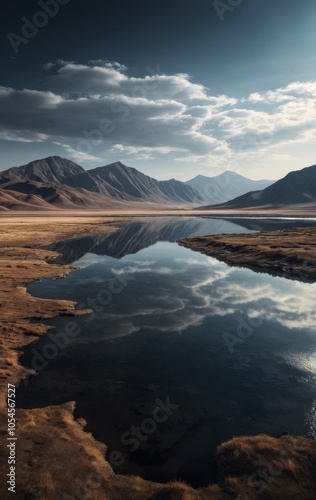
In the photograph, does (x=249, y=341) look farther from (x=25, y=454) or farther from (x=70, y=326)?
(x=25, y=454)

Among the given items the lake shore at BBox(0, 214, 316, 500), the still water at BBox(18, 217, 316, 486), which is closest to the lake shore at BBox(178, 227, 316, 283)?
the still water at BBox(18, 217, 316, 486)

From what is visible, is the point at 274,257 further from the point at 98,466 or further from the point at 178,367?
the point at 98,466

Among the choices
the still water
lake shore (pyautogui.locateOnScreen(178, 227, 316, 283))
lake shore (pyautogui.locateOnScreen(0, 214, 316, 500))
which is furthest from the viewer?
lake shore (pyautogui.locateOnScreen(178, 227, 316, 283))

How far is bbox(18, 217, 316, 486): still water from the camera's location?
618 inches

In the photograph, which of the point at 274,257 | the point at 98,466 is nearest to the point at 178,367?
the point at 98,466

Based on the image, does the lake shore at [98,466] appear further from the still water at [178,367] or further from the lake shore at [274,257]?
the lake shore at [274,257]

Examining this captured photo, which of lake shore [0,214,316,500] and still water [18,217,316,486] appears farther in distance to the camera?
still water [18,217,316,486]

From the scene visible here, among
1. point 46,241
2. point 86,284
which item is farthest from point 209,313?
point 46,241

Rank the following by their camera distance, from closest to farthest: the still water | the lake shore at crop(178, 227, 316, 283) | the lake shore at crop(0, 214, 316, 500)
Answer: the lake shore at crop(0, 214, 316, 500) < the still water < the lake shore at crop(178, 227, 316, 283)

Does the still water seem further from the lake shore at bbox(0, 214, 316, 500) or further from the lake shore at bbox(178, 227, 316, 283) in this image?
the lake shore at bbox(178, 227, 316, 283)

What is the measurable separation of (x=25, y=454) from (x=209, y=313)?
2361 centimetres

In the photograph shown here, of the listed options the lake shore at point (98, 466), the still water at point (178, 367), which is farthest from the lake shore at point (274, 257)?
the lake shore at point (98, 466)

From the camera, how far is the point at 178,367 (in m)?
→ 22.5

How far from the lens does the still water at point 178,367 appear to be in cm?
1570
